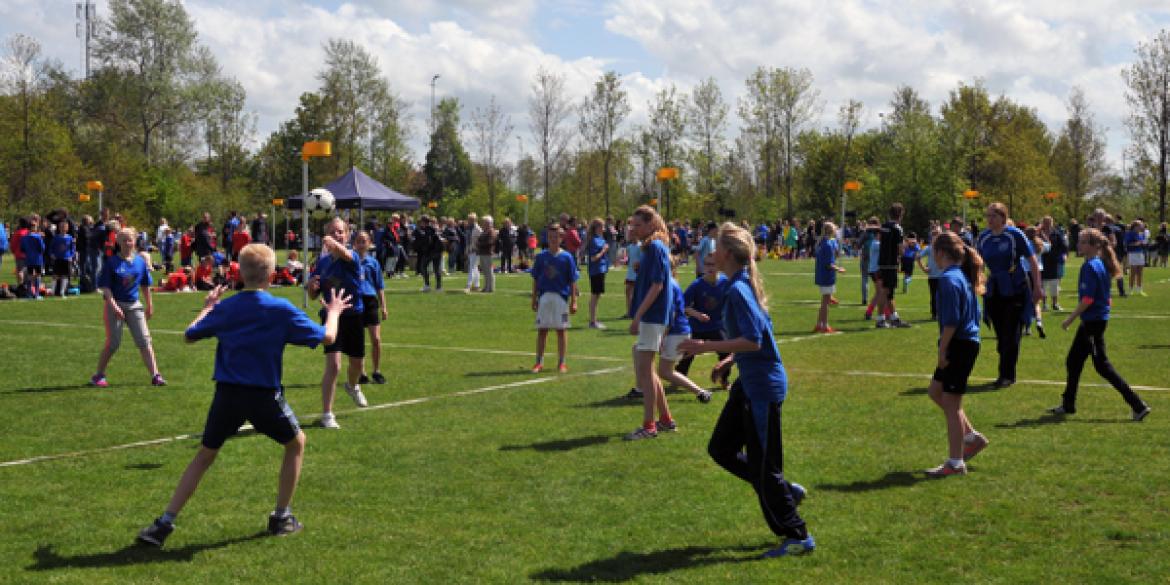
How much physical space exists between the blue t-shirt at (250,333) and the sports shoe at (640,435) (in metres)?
3.86

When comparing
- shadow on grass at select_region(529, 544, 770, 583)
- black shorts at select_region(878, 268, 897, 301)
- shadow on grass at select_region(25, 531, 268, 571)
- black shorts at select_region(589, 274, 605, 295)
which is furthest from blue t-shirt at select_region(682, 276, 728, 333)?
black shorts at select_region(589, 274, 605, 295)

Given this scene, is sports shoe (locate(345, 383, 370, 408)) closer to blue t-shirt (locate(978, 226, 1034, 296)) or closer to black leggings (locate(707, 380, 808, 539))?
black leggings (locate(707, 380, 808, 539))

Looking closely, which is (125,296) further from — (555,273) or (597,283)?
(597,283)

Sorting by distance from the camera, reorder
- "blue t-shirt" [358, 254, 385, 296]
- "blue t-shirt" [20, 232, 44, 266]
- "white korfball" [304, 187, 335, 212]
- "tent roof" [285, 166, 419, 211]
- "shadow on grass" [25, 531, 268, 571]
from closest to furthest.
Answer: "shadow on grass" [25, 531, 268, 571], "blue t-shirt" [358, 254, 385, 296], "white korfball" [304, 187, 335, 212], "blue t-shirt" [20, 232, 44, 266], "tent roof" [285, 166, 419, 211]

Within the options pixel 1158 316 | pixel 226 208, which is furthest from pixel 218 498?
pixel 226 208

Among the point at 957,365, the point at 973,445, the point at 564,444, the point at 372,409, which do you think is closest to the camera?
the point at 957,365

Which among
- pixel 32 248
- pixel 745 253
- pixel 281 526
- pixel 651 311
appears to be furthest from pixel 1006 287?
pixel 32 248

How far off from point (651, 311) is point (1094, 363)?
14.2 ft

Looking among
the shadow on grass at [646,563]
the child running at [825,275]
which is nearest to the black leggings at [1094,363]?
the shadow on grass at [646,563]

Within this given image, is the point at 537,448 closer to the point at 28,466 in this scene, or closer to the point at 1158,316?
the point at 28,466

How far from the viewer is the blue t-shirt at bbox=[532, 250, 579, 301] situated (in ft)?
43.5

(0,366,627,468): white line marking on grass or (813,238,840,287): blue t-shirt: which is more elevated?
(813,238,840,287): blue t-shirt

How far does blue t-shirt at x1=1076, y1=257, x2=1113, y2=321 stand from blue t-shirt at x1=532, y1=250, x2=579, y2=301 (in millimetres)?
5945

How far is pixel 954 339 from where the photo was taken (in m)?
7.82
